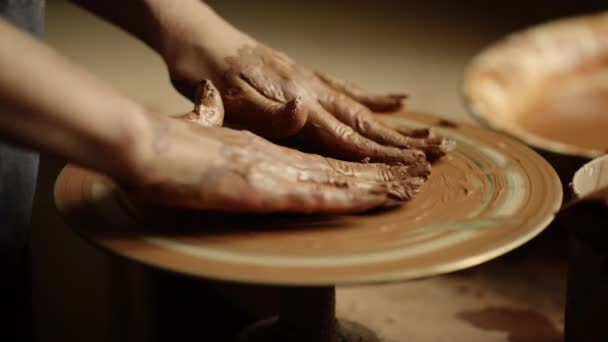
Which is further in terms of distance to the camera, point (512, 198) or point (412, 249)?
point (512, 198)

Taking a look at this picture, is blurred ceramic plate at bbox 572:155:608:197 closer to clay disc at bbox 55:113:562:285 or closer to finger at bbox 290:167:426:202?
clay disc at bbox 55:113:562:285

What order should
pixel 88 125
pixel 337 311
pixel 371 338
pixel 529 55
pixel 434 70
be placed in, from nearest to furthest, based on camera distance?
pixel 88 125, pixel 371 338, pixel 337 311, pixel 529 55, pixel 434 70

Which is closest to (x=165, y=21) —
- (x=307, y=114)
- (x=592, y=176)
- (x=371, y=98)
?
(x=307, y=114)

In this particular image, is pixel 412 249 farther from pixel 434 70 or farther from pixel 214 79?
pixel 434 70

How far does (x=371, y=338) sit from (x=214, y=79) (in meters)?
0.52

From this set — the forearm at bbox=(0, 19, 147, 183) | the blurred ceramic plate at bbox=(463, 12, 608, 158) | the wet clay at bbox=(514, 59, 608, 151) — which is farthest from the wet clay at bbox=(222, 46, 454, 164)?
the wet clay at bbox=(514, 59, 608, 151)

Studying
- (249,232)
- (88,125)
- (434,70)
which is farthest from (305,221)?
(434,70)

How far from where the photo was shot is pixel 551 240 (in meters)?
1.64

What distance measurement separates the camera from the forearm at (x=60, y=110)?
2.65ft

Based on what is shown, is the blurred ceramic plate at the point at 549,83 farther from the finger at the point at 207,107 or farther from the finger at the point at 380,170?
the finger at the point at 207,107

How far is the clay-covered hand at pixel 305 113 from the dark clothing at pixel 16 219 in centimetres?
34

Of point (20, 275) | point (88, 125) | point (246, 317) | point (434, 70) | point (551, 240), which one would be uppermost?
point (434, 70)

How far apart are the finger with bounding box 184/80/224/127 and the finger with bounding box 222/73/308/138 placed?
71 mm

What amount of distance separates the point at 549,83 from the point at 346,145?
1.29 meters
